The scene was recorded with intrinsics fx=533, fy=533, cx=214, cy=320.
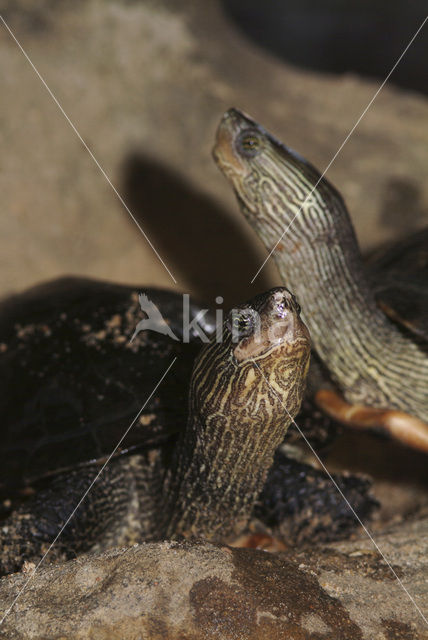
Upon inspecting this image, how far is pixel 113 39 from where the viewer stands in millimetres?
5590

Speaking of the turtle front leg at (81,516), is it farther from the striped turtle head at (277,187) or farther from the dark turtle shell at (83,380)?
the striped turtle head at (277,187)

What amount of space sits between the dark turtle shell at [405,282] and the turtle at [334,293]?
0.03 feet

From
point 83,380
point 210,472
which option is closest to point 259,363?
point 210,472

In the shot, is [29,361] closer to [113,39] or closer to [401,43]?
[113,39]

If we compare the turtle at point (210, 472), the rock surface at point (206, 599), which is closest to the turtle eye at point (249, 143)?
the turtle at point (210, 472)

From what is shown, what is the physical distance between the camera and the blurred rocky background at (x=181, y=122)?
4922 millimetres

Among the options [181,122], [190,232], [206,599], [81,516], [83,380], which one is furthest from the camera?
[181,122]

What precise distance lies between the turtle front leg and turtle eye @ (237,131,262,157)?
184 centimetres

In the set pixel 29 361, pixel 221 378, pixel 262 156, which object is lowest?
pixel 29 361

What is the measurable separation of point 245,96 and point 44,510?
505 centimetres

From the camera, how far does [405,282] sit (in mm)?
3518

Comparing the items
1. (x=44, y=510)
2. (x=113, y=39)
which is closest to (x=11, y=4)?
(x=113, y=39)

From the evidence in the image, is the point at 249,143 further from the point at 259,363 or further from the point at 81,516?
the point at 81,516

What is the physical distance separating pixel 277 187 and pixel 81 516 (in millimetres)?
2038
